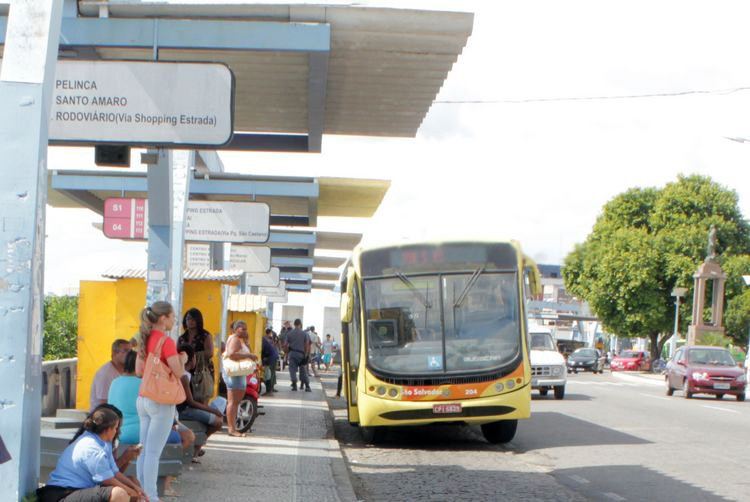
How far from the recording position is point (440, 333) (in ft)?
53.2

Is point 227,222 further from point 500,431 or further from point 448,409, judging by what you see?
point 500,431

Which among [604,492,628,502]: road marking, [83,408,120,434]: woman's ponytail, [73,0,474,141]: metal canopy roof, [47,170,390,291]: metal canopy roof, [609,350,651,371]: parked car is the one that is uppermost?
[73,0,474,141]: metal canopy roof

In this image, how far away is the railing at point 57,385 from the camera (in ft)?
58.2

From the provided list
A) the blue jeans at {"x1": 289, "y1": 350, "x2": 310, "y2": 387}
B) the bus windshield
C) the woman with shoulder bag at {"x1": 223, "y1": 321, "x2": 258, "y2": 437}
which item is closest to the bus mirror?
the bus windshield

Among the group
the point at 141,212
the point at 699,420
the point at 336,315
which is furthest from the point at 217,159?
the point at 336,315

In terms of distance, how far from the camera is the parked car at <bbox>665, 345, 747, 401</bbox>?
32969 mm

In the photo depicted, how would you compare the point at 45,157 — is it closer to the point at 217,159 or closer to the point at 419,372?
the point at 419,372

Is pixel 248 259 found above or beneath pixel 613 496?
above

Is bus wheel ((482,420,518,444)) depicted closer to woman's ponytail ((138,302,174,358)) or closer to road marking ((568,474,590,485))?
road marking ((568,474,590,485))

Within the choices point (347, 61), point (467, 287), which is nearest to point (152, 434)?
point (347, 61)

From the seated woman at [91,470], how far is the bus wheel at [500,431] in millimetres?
10098

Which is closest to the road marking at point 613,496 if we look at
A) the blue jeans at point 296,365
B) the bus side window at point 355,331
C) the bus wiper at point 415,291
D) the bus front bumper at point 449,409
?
the bus front bumper at point 449,409

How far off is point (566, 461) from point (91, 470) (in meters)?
8.78

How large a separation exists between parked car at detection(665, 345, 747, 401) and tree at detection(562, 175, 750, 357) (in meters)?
36.6
